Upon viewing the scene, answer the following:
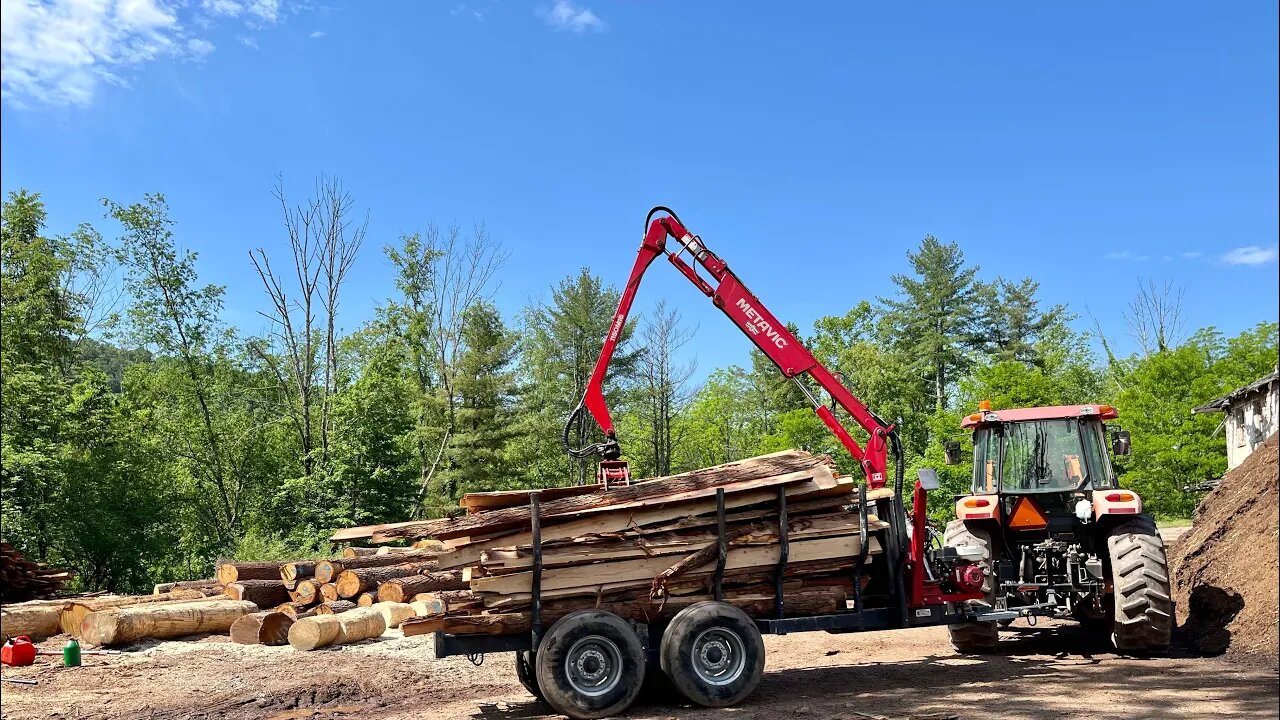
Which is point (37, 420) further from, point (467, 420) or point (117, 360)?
point (117, 360)

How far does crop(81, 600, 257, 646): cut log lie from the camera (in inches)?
520

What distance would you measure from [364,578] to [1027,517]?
1099 centimetres

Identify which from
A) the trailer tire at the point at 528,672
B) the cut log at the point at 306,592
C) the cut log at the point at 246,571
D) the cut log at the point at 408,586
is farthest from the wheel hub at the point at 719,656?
the cut log at the point at 246,571

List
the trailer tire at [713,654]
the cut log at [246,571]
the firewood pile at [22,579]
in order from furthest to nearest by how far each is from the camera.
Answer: the firewood pile at [22,579]
the cut log at [246,571]
the trailer tire at [713,654]

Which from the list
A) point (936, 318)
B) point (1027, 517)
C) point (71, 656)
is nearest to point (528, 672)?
point (1027, 517)

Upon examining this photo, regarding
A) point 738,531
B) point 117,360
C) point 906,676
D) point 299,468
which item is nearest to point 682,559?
point 738,531

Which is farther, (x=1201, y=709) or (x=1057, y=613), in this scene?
(x=1057, y=613)

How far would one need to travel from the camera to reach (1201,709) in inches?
281

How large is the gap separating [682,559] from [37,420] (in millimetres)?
22504

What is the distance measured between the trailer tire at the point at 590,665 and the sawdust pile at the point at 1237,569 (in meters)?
6.08

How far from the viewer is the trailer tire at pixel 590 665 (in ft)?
25.9

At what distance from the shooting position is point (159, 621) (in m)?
13.6

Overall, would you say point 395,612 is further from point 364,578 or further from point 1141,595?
point 1141,595

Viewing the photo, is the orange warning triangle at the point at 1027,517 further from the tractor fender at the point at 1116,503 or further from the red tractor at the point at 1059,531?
the tractor fender at the point at 1116,503
